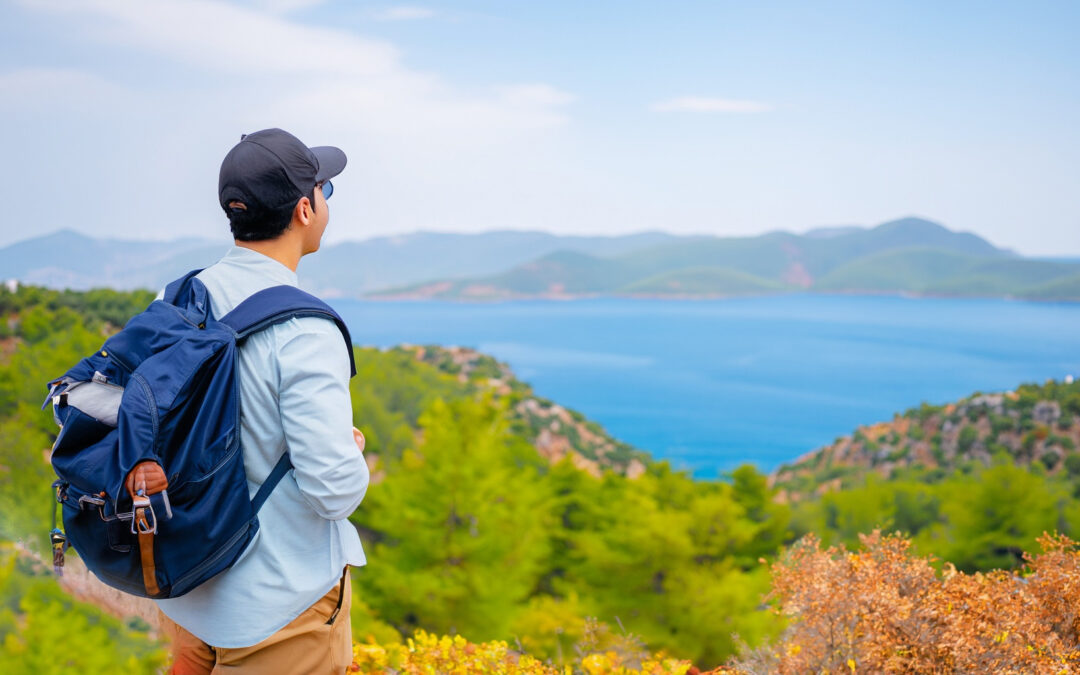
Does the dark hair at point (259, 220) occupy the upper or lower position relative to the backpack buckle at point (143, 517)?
upper

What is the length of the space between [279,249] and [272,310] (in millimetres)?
156

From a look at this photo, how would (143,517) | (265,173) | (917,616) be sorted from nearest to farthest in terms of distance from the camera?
(143,517) < (265,173) < (917,616)

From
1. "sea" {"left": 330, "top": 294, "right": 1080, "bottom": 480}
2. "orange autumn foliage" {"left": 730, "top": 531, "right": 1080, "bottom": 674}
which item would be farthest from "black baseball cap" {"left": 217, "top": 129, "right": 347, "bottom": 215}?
"sea" {"left": 330, "top": 294, "right": 1080, "bottom": 480}

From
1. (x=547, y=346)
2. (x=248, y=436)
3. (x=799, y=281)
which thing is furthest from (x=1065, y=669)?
(x=799, y=281)

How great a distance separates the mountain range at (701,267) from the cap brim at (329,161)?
2824 inches

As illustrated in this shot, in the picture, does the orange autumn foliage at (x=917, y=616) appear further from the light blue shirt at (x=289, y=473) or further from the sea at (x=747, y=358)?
the sea at (x=747, y=358)

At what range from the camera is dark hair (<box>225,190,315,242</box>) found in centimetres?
95

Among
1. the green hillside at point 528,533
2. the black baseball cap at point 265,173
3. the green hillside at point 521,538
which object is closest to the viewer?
the black baseball cap at point 265,173

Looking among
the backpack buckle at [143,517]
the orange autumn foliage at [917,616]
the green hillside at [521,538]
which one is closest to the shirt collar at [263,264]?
the backpack buckle at [143,517]

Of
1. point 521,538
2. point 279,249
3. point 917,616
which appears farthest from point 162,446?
point 521,538

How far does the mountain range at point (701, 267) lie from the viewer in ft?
280

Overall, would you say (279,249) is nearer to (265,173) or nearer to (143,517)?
(265,173)

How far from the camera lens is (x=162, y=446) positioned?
83 cm

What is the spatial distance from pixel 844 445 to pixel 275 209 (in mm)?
23179
